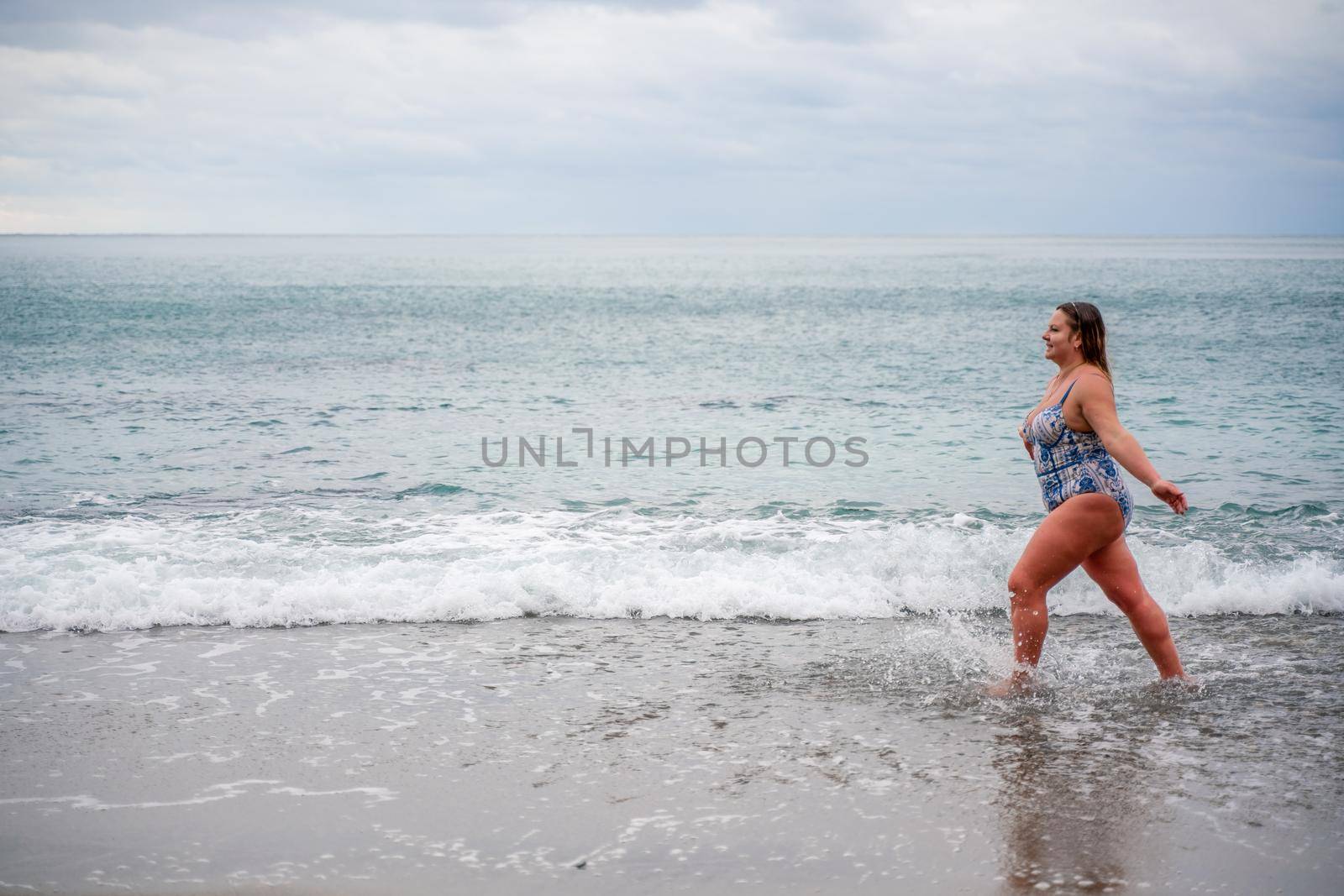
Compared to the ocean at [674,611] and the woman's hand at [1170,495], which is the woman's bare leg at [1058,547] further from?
the ocean at [674,611]

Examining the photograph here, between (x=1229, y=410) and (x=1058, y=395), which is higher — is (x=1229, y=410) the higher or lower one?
the lower one

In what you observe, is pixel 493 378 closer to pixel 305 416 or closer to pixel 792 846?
pixel 305 416

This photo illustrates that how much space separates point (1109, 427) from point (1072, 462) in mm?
251

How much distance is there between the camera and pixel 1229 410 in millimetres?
16375

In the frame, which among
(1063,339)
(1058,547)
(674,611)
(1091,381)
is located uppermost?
(1063,339)

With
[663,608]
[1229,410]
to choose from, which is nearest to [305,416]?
[663,608]

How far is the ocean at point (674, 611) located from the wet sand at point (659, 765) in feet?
0.07

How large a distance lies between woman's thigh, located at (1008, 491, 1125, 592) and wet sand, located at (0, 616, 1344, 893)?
0.65m

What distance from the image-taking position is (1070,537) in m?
4.59

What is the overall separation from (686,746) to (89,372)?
21179mm

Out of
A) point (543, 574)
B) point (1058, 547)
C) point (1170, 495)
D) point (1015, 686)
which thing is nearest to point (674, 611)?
point (543, 574)

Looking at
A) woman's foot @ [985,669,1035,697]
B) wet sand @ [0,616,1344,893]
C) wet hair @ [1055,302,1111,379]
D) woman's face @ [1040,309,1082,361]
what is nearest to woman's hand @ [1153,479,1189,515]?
wet hair @ [1055,302,1111,379]

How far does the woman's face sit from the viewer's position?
4566 mm

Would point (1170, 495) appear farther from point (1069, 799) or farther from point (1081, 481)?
point (1069, 799)
